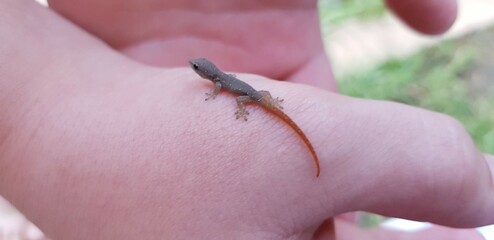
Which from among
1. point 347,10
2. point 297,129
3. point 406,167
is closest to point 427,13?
point 406,167

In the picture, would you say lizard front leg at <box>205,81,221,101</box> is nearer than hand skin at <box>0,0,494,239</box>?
No

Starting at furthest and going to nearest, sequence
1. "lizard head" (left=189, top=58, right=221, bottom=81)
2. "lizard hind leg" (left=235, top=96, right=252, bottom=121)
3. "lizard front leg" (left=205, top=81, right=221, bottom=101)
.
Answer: "lizard head" (left=189, top=58, right=221, bottom=81)
"lizard front leg" (left=205, top=81, right=221, bottom=101)
"lizard hind leg" (left=235, top=96, right=252, bottom=121)

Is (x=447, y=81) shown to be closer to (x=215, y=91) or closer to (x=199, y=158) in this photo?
(x=215, y=91)

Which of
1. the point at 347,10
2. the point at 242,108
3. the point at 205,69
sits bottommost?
the point at 347,10

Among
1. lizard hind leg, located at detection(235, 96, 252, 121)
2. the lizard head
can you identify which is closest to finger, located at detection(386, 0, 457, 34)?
the lizard head

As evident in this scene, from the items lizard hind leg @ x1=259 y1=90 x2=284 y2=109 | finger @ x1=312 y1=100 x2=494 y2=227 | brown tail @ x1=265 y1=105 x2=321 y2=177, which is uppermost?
lizard hind leg @ x1=259 y1=90 x2=284 y2=109

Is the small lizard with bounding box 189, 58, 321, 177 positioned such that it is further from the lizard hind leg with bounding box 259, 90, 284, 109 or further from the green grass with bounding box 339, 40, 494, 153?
the green grass with bounding box 339, 40, 494, 153
